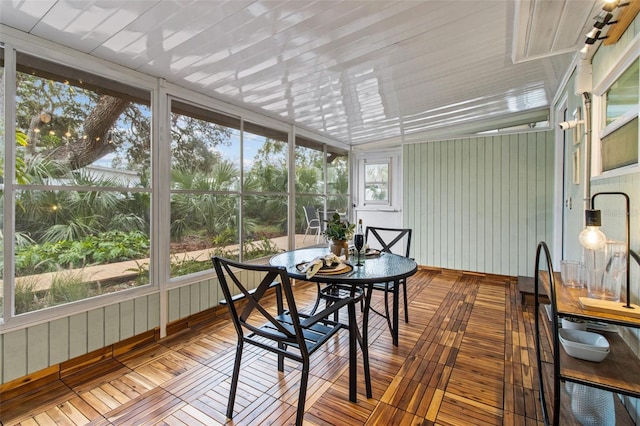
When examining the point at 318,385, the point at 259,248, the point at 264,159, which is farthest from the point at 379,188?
the point at 318,385

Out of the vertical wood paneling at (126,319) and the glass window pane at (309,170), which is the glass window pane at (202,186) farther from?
the glass window pane at (309,170)

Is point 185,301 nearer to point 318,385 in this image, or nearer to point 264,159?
point 318,385

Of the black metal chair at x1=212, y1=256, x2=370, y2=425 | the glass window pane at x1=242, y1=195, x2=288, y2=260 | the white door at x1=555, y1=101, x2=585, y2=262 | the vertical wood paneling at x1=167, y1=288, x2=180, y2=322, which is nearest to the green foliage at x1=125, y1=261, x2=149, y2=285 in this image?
the vertical wood paneling at x1=167, y1=288, x2=180, y2=322

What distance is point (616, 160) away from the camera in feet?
5.51

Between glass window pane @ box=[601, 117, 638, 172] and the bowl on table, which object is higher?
glass window pane @ box=[601, 117, 638, 172]

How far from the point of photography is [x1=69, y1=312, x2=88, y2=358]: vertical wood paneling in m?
2.12

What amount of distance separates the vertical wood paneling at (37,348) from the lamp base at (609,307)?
3.15 metres

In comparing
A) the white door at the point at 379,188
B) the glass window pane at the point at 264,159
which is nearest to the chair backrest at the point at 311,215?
the glass window pane at the point at 264,159

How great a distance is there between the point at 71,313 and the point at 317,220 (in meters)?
3.32

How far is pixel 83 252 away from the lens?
224cm

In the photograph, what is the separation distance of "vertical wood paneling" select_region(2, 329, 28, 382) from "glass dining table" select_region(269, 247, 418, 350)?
1.68 m

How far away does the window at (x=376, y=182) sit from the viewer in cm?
558

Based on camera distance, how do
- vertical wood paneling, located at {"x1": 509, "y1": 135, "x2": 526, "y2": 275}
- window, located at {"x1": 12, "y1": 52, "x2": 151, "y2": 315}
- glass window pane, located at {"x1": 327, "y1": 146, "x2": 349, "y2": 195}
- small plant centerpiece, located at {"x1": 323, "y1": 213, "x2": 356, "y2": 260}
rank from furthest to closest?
glass window pane, located at {"x1": 327, "y1": 146, "x2": 349, "y2": 195} → vertical wood paneling, located at {"x1": 509, "y1": 135, "x2": 526, "y2": 275} → small plant centerpiece, located at {"x1": 323, "y1": 213, "x2": 356, "y2": 260} → window, located at {"x1": 12, "y1": 52, "x2": 151, "y2": 315}

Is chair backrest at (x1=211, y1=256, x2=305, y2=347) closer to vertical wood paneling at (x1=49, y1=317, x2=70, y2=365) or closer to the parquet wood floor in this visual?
the parquet wood floor
